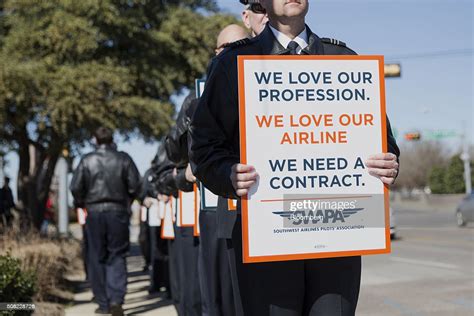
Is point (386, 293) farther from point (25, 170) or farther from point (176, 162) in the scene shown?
point (25, 170)

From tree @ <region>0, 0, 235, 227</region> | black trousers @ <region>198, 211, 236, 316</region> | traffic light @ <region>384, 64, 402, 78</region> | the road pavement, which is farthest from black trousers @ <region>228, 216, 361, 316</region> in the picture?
traffic light @ <region>384, 64, 402, 78</region>

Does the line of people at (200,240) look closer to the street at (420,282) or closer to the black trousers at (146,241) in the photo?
the street at (420,282)

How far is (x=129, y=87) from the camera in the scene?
14508 millimetres

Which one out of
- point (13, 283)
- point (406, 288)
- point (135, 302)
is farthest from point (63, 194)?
point (13, 283)

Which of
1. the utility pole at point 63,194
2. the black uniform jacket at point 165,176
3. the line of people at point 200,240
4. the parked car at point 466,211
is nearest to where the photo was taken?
the line of people at point 200,240

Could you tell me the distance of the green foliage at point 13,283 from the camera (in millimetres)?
5965

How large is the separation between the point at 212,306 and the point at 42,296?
439 centimetres

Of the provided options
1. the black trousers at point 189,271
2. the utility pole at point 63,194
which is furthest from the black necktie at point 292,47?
the utility pole at point 63,194

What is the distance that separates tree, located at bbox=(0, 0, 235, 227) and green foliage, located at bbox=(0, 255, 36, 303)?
6926 mm

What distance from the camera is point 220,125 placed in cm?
303

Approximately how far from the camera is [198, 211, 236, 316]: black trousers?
4.67 metres

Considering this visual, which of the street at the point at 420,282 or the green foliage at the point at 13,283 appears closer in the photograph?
the green foliage at the point at 13,283

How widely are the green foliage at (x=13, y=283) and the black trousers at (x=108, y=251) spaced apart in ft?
4.17

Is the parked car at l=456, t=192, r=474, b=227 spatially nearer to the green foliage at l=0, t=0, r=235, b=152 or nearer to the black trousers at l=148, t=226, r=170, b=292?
the green foliage at l=0, t=0, r=235, b=152
